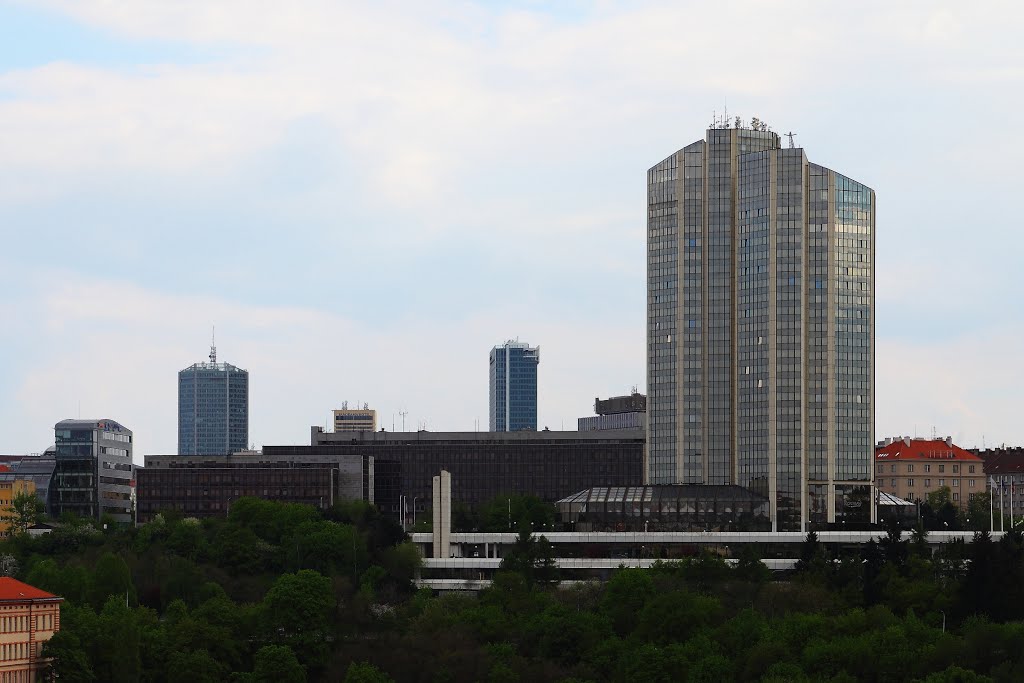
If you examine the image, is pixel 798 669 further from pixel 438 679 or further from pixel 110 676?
pixel 110 676

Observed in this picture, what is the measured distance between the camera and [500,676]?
649 feet

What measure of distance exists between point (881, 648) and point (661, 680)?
21832 mm

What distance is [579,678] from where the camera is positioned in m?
199

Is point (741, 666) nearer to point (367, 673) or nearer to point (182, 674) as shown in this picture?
point (367, 673)

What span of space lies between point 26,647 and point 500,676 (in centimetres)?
4738

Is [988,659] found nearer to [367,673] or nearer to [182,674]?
[367,673]

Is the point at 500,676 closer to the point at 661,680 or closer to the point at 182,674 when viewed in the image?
the point at 661,680

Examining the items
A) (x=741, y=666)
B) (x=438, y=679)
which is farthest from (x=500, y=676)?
(x=741, y=666)

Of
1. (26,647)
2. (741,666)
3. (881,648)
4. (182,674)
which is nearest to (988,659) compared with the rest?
(881,648)

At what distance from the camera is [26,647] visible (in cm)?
19912

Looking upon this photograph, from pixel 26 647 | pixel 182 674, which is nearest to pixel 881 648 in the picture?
pixel 182 674

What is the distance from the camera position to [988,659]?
630ft

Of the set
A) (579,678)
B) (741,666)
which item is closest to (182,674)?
(579,678)

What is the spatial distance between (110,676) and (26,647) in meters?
9.28
